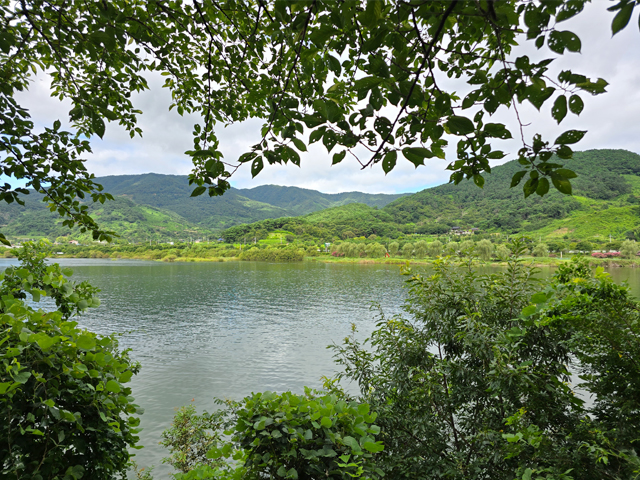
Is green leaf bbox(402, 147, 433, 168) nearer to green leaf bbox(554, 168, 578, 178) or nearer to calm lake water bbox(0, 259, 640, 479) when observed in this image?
green leaf bbox(554, 168, 578, 178)

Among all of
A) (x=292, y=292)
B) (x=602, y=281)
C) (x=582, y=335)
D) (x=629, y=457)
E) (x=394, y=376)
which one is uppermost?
(x=602, y=281)

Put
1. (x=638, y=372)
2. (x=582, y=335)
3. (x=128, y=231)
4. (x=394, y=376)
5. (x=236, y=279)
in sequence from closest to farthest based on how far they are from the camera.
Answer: (x=638, y=372), (x=582, y=335), (x=394, y=376), (x=236, y=279), (x=128, y=231)

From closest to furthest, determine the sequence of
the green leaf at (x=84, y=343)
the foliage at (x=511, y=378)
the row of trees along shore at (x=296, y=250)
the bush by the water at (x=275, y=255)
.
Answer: the green leaf at (x=84, y=343), the foliage at (x=511, y=378), the row of trees along shore at (x=296, y=250), the bush by the water at (x=275, y=255)

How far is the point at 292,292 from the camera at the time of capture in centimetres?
3881

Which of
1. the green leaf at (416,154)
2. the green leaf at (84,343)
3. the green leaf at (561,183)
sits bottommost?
the green leaf at (84,343)

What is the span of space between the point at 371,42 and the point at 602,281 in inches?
119

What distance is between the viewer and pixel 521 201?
10644cm

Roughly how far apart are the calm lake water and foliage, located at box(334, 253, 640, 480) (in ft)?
3.33

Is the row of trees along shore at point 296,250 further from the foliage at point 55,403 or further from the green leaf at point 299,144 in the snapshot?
the foliage at point 55,403

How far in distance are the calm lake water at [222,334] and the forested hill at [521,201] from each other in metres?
80.2

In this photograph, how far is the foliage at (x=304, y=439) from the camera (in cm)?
172

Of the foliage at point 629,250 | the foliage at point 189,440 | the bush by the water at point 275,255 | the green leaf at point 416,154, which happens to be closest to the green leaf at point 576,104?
the green leaf at point 416,154

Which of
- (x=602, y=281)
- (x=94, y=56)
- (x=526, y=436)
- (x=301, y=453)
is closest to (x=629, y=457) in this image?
(x=526, y=436)

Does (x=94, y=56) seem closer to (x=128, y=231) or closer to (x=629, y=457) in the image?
(x=629, y=457)
